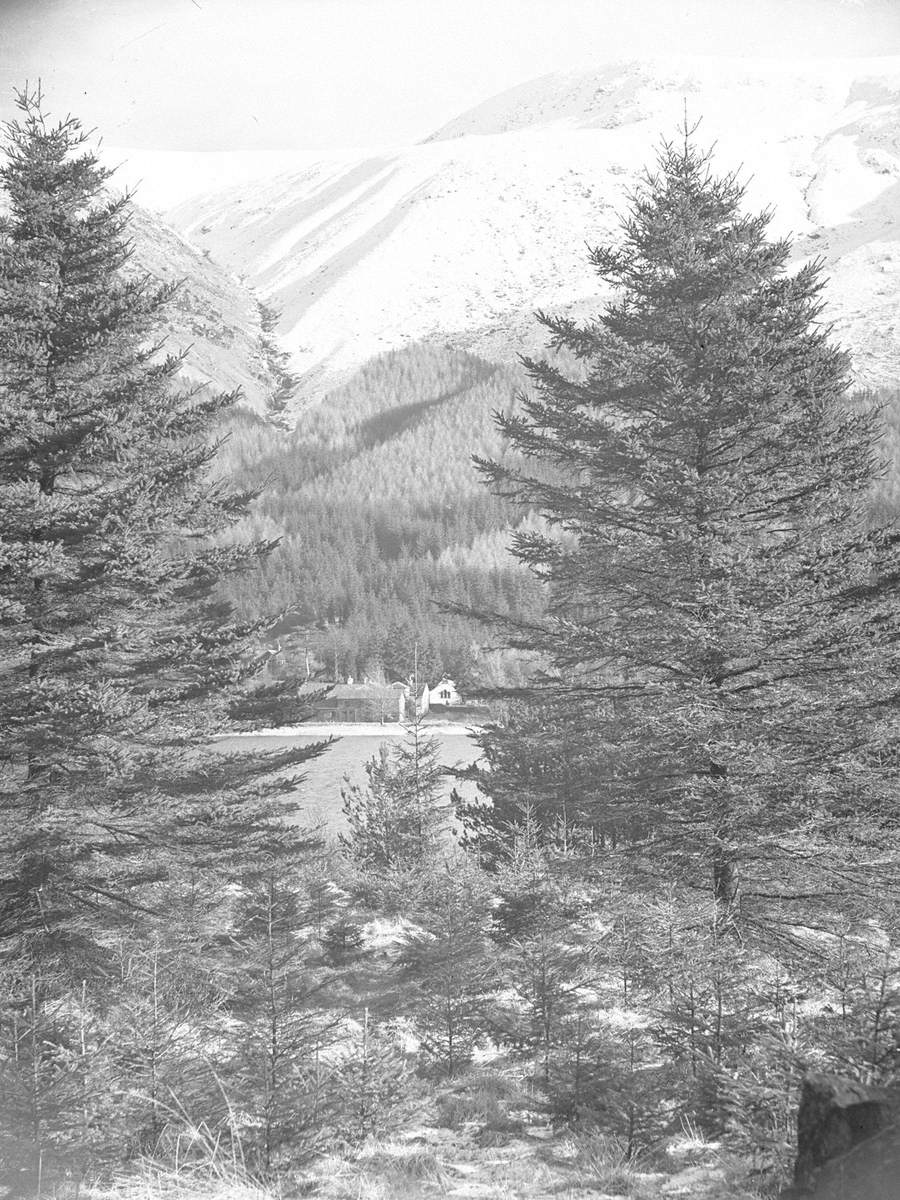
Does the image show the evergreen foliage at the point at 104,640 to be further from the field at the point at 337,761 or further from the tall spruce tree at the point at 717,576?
the field at the point at 337,761

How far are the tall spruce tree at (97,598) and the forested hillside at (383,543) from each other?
154ft

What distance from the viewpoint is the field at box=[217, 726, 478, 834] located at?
35.2 meters

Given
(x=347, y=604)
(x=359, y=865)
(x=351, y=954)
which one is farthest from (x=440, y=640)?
A: (x=351, y=954)

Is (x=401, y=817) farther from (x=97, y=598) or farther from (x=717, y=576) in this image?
(x=717, y=576)

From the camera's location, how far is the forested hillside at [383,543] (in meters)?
98.8

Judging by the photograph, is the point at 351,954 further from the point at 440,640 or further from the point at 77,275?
the point at 440,640

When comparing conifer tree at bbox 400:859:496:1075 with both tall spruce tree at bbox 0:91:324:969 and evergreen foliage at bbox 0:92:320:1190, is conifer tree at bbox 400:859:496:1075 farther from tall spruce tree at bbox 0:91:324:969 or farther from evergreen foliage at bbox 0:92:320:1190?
tall spruce tree at bbox 0:91:324:969

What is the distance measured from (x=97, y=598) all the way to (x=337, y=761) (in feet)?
148

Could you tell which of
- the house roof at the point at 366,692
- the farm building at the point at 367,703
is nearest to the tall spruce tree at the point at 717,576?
the farm building at the point at 367,703

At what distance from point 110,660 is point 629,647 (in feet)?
19.7

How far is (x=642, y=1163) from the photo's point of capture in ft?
18.5

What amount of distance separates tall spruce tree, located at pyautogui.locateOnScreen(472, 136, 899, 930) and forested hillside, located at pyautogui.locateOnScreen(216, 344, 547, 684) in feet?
156

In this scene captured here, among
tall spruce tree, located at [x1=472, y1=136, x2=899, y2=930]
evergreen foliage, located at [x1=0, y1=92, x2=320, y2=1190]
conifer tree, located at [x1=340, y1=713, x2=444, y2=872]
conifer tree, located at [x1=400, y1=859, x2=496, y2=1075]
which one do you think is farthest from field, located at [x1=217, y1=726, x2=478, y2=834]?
tall spruce tree, located at [x1=472, y1=136, x2=899, y2=930]

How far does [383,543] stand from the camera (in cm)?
15462
